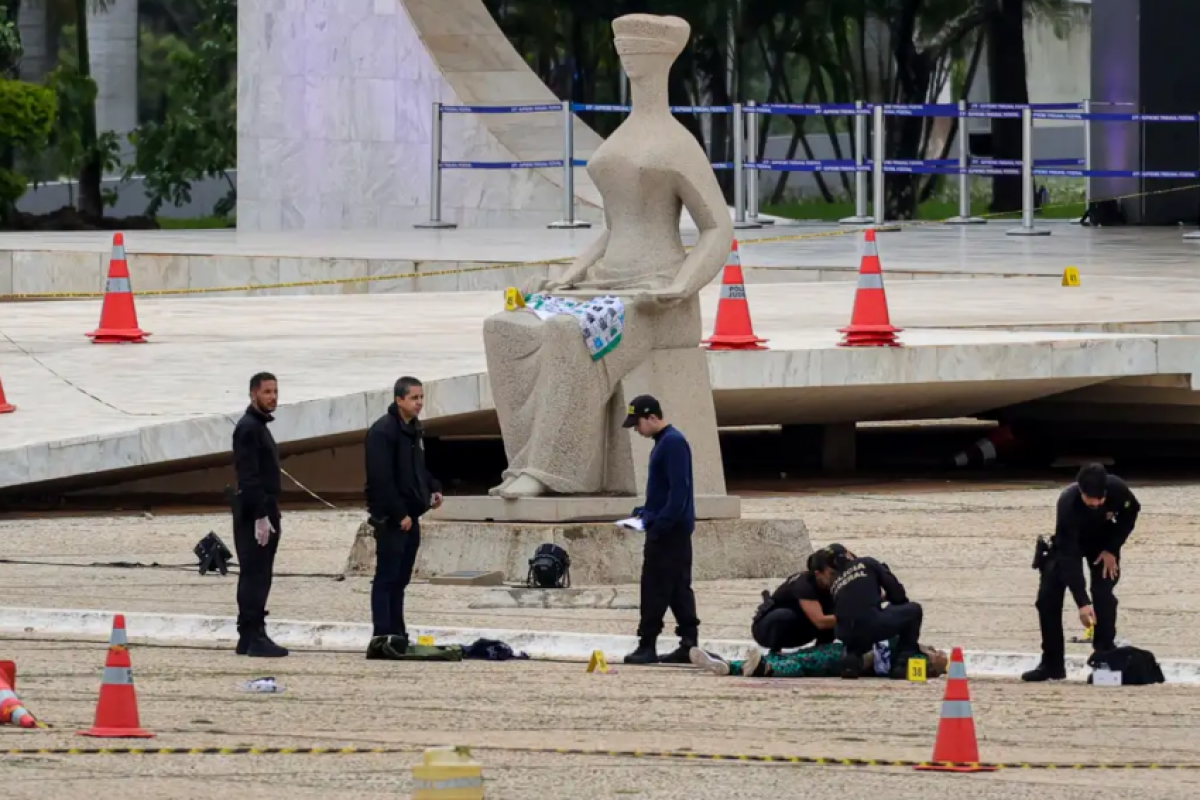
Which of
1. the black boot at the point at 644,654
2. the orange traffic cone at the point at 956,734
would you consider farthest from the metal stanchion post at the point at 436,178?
the orange traffic cone at the point at 956,734

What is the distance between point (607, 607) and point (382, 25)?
19.8 m

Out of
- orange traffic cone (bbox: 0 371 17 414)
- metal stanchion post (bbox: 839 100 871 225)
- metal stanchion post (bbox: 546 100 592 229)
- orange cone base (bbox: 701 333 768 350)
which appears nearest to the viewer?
orange traffic cone (bbox: 0 371 17 414)

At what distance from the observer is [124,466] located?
15.7 meters

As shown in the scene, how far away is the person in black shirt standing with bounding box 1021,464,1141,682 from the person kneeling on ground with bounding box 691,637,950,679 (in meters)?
0.39

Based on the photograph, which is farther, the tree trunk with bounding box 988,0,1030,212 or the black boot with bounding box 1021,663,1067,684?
the tree trunk with bounding box 988,0,1030,212

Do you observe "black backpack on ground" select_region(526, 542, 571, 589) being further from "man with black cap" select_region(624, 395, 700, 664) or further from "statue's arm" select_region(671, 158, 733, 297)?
"statue's arm" select_region(671, 158, 733, 297)

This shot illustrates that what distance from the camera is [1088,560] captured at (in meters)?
11.5

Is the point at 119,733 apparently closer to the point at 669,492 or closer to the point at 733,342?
the point at 669,492

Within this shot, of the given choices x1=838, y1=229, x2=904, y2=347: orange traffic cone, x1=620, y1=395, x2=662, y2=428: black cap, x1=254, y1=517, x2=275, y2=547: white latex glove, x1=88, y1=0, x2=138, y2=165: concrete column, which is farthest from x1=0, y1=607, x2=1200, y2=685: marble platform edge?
x1=88, y1=0, x2=138, y2=165: concrete column

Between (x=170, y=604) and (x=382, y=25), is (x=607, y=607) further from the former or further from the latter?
(x=382, y=25)

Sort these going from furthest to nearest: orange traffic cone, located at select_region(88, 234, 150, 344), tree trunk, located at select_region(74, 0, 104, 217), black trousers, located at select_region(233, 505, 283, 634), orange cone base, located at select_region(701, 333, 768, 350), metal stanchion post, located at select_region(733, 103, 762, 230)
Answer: tree trunk, located at select_region(74, 0, 104, 217), metal stanchion post, located at select_region(733, 103, 762, 230), orange traffic cone, located at select_region(88, 234, 150, 344), orange cone base, located at select_region(701, 333, 768, 350), black trousers, located at select_region(233, 505, 283, 634)

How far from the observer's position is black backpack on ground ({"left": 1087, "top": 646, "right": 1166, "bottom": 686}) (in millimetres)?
10992

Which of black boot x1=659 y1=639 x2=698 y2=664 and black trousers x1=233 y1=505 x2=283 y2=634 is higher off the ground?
black trousers x1=233 y1=505 x2=283 y2=634

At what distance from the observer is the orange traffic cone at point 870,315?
17.7m
